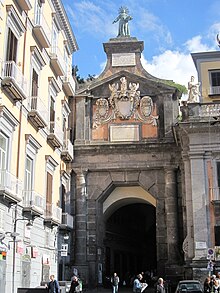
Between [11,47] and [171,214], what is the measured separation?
1357 cm

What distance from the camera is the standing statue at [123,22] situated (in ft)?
108

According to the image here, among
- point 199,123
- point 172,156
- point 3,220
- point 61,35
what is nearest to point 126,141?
point 172,156

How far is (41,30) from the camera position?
22875 millimetres

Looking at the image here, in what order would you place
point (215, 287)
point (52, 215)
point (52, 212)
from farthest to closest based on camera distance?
1. point (52, 212)
2. point (52, 215)
3. point (215, 287)

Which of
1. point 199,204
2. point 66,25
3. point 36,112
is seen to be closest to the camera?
point 36,112

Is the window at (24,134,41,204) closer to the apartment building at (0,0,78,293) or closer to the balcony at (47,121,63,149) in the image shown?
the apartment building at (0,0,78,293)

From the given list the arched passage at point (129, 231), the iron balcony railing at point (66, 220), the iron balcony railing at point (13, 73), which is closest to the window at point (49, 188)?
the iron balcony railing at point (66, 220)

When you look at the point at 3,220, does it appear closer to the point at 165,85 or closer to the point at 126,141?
the point at 126,141

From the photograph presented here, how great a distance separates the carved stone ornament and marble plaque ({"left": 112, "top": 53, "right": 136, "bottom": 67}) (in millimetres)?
1287

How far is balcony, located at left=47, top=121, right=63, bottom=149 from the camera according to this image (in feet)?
81.9

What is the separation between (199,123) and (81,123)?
7.89 meters

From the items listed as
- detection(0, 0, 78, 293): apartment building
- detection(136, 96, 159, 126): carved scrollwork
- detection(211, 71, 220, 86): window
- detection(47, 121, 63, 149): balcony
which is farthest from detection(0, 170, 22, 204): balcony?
detection(211, 71, 220, 86): window

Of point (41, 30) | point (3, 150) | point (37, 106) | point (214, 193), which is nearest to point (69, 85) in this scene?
point (41, 30)

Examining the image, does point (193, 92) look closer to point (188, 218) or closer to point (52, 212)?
point (188, 218)
